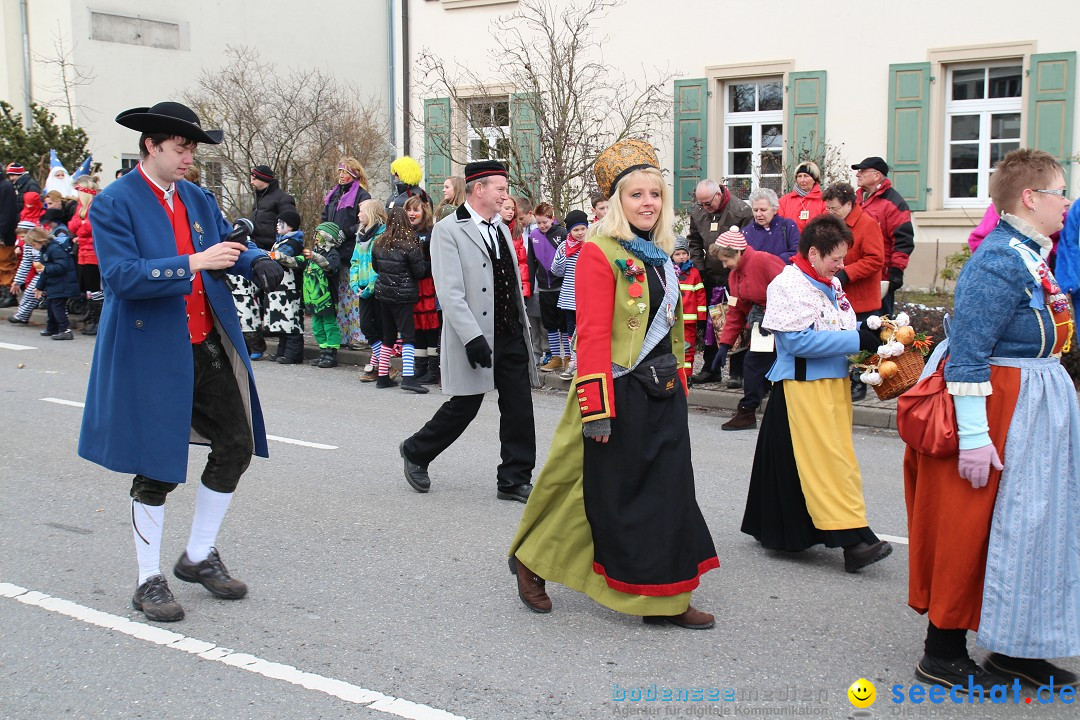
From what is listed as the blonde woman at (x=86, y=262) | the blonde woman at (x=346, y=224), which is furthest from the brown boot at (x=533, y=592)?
the blonde woman at (x=86, y=262)

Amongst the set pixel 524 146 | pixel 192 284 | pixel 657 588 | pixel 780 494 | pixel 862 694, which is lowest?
pixel 862 694

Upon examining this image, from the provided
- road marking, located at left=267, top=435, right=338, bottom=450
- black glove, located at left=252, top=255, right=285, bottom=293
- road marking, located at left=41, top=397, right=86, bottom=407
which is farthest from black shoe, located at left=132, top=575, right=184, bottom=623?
road marking, located at left=41, top=397, right=86, bottom=407

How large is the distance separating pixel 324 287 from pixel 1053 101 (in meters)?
9.27

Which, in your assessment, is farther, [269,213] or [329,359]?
[269,213]

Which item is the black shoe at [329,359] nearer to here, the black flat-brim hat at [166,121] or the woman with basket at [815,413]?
the woman with basket at [815,413]

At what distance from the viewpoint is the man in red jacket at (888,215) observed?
391 inches

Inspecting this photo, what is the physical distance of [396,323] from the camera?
10836mm

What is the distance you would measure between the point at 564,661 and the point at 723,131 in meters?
13.4

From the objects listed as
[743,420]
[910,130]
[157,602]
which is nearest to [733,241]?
[743,420]

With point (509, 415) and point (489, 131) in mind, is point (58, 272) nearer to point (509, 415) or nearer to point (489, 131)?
point (489, 131)

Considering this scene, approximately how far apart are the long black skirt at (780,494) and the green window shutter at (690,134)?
11.3 meters

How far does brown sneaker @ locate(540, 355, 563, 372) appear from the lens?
11469mm

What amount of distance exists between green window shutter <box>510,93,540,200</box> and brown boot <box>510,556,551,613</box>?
37.2ft

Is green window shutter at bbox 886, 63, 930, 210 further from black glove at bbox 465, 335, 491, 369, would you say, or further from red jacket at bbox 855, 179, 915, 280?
black glove at bbox 465, 335, 491, 369
